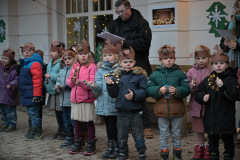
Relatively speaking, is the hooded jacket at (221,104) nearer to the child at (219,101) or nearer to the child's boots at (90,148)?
the child at (219,101)

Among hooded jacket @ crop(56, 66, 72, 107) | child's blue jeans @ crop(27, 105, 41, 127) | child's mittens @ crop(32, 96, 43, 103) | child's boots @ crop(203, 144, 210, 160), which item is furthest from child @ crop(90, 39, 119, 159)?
child's blue jeans @ crop(27, 105, 41, 127)

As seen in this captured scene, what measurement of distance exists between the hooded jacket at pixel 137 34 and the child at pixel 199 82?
147cm

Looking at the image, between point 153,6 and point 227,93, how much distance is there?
446cm

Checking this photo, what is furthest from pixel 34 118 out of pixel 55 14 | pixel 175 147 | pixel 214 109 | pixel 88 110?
pixel 55 14

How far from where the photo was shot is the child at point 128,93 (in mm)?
5543

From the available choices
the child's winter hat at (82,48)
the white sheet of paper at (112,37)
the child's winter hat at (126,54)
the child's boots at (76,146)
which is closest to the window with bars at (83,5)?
the white sheet of paper at (112,37)

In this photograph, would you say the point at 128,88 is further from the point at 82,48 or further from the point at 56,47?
the point at 56,47

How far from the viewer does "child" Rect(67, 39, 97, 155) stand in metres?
6.22

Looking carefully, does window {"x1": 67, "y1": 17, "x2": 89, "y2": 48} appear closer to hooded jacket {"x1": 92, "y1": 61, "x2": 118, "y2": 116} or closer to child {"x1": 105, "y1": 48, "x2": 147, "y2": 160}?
hooded jacket {"x1": 92, "y1": 61, "x2": 118, "y2": 116}

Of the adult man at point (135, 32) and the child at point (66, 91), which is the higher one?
the adult man at point (135, 32)

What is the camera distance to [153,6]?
9.01 metres

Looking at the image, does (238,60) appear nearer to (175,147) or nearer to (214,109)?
(214,109)

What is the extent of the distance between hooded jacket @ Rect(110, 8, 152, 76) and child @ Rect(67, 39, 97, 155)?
867 millimetres

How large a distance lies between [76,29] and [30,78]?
4.63 m
